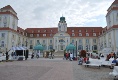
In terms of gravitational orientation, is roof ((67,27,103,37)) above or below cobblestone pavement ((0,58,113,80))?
above

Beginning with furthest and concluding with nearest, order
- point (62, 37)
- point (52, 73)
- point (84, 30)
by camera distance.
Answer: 1. point (84, 30)
2. point (62, 37)
3. point (52, 73)

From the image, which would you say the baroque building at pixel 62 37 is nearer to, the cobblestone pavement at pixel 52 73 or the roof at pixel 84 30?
the roof at pixel 84 30

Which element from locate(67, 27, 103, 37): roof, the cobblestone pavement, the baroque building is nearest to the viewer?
the cobblestone pavement

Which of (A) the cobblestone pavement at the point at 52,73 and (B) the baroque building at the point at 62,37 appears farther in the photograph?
(B) the baroque building at the point at 62,37

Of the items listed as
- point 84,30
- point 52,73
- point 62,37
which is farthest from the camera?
point 84,30

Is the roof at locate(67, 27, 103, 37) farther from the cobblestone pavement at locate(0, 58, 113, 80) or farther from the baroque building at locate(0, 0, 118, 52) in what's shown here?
the cobblestone pavement at locate(0, 58, 113, 80)

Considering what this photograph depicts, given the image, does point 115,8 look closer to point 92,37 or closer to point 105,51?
point 105,51

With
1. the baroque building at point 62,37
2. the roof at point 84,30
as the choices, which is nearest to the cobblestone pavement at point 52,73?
the baroque building at point 62,37

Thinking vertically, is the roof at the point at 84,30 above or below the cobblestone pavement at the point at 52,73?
above

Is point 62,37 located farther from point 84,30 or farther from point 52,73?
point 52,73

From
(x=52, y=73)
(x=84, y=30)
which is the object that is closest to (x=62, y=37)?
(x=84, y=30)

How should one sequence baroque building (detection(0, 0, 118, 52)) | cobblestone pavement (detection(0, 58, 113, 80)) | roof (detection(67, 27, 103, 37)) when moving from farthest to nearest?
roof (detection(67, 27, 103, 37)) < baroque building (detection(0, 0, 118, 52)) < cobblestone pavement (detection(0, 58, 113, 80))

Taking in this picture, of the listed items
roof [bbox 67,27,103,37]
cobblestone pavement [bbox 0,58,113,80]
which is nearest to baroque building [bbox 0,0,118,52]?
roof [bbox 67,27,103,37]

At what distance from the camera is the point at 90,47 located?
68438 mm
